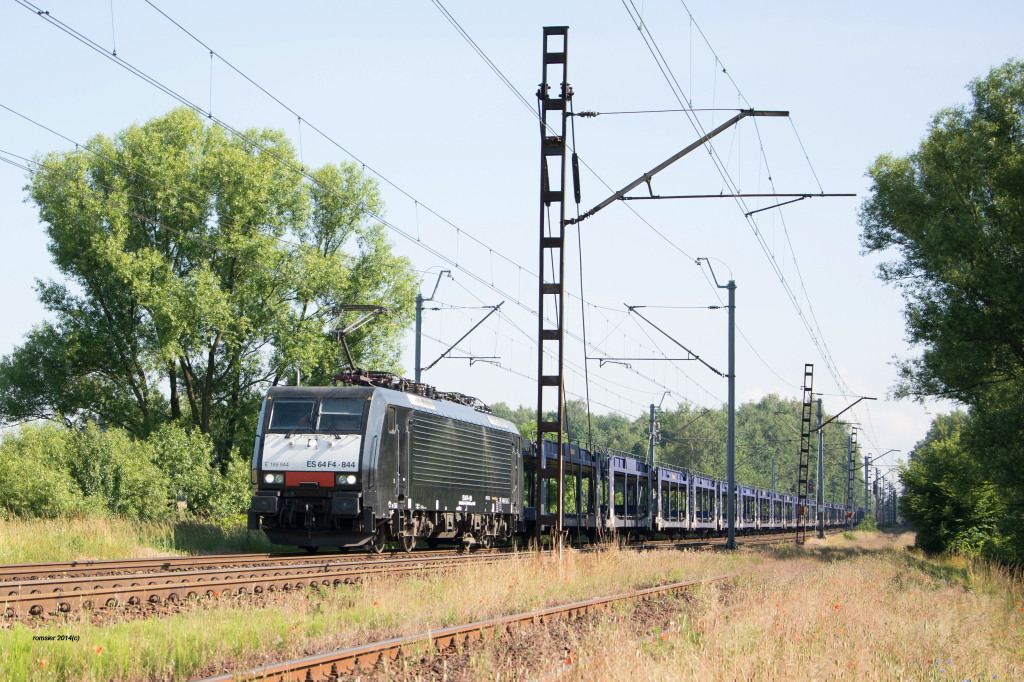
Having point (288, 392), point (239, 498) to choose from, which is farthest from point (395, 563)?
point (239, 498)

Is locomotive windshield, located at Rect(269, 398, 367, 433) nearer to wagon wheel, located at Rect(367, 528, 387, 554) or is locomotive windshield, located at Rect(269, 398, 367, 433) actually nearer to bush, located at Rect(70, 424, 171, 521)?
wagon wheel, located at Rect(367, 528, 387, 554)

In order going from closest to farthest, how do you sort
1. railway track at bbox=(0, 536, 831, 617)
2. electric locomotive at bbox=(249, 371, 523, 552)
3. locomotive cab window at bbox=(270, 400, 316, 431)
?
railway track at bbox=(0, 536, 831, 617) → electric locomotive at bbox=(249, 371, 523, 552) → locomotive cab window at bbox=(270, 400, 316, 431)

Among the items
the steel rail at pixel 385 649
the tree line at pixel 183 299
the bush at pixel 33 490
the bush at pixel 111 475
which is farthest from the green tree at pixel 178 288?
the steel rail at pixel 385 649

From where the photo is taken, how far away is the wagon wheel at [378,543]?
2130 centimetres

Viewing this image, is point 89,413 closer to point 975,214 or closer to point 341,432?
point 341,432

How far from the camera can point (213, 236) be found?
36875 millimetres

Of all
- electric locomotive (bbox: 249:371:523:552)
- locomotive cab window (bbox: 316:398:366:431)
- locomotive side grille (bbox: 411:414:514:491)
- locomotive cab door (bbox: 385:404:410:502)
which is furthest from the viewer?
locomotive side grille (bbox: 411:414:514:491)

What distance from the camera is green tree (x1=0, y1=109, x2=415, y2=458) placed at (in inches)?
1378

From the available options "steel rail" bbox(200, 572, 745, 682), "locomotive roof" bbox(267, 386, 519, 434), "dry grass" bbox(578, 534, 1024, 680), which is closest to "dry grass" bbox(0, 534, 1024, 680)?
"dry grass" bbox(578, 534, 1024, 680)

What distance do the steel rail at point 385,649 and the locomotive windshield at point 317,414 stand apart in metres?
8.14

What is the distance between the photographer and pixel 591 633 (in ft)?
35.3

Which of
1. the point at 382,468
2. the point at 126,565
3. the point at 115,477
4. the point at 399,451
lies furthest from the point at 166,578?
the point at 115,477

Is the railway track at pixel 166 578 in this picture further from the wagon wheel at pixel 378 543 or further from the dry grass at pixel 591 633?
the wagon wheel at pixel 378 543

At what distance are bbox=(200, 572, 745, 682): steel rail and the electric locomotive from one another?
25.0ft
